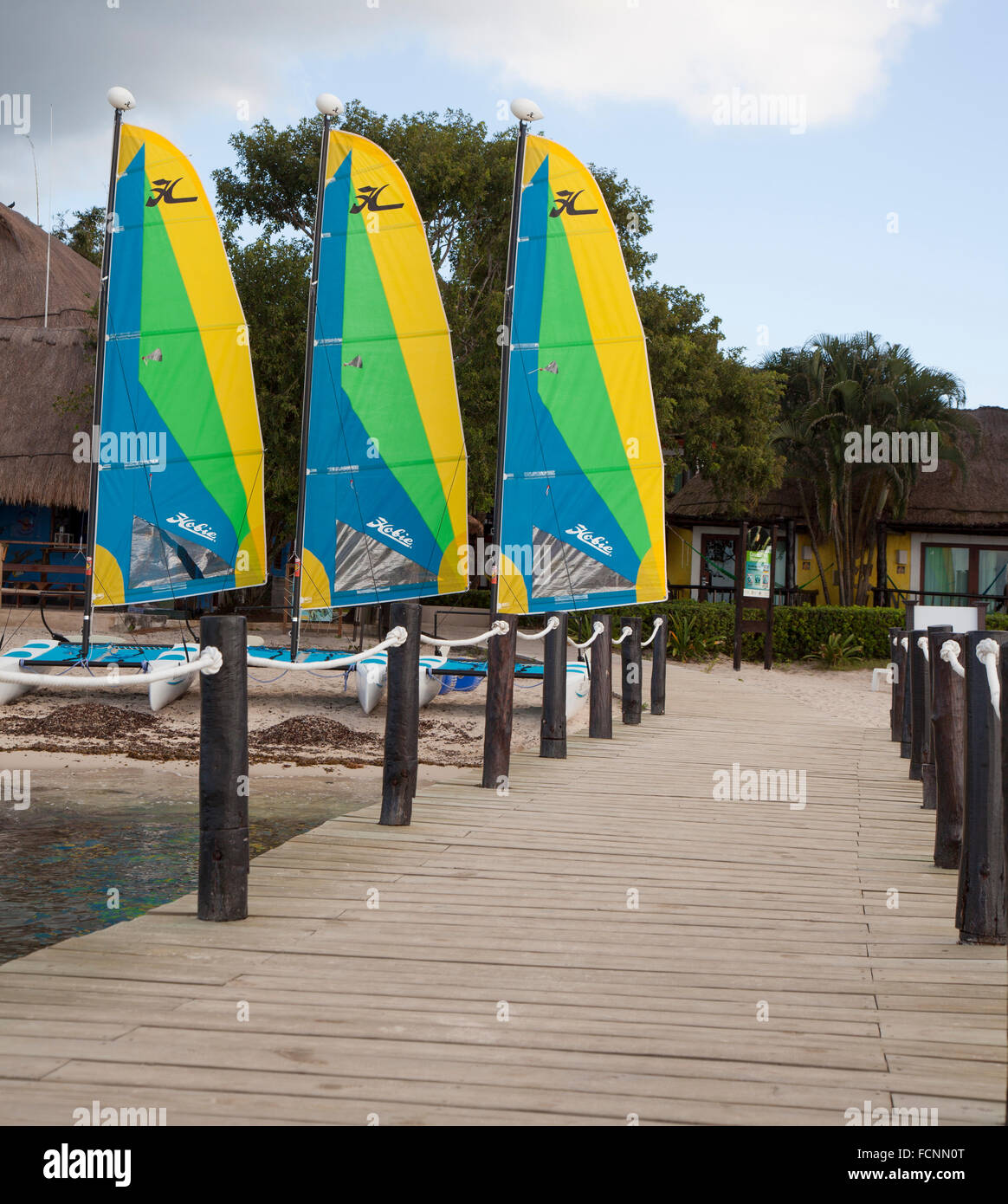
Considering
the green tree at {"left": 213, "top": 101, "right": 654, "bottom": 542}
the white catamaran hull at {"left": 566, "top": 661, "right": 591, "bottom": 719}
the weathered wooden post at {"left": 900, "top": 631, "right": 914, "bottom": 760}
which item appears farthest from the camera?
the green tree at {"left": 213, "top": 101, "right": 654, "bottom": 542}

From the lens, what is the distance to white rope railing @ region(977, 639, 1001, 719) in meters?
3.97

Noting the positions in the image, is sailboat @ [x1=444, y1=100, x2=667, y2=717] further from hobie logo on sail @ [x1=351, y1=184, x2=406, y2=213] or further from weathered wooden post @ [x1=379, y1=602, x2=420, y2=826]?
weathered wooden post @ [x1=379, y1=602, x2=420, y2=826]

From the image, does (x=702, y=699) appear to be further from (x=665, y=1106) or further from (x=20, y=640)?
(x=665, y=1106)

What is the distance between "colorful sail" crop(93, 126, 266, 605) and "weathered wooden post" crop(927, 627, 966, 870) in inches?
364

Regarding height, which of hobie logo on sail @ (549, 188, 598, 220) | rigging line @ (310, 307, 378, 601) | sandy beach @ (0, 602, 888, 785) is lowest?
sandy beach @ (0, 602, 888, 785)

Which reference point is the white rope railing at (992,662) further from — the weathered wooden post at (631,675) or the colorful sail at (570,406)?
the weathered wooden post at (631,675)

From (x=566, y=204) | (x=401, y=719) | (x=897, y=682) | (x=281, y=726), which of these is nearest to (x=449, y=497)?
(x=281, y=726)

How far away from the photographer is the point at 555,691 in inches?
359

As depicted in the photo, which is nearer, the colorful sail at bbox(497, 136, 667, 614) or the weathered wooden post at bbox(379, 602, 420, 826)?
the weathered wooden post at bbox(379, 602, 420, 826)

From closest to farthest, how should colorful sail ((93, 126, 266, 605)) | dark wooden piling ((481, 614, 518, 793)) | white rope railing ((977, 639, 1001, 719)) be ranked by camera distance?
1. white rope railing ((977, 639, 1001, 719))
2. dark wooden piling ((481, 614, 518, 793))
3. colorful sail ((93, 126, 266, 605))

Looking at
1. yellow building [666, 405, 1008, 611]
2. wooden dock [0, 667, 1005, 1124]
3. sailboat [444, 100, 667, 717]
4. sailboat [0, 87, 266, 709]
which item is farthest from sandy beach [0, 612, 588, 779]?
yellow building [666, 405, 1008, 611]

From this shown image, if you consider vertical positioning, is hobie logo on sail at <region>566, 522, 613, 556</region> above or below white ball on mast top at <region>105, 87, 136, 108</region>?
below

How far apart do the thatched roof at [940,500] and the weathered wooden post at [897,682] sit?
54.3ft

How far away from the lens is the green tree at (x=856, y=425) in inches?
1055
